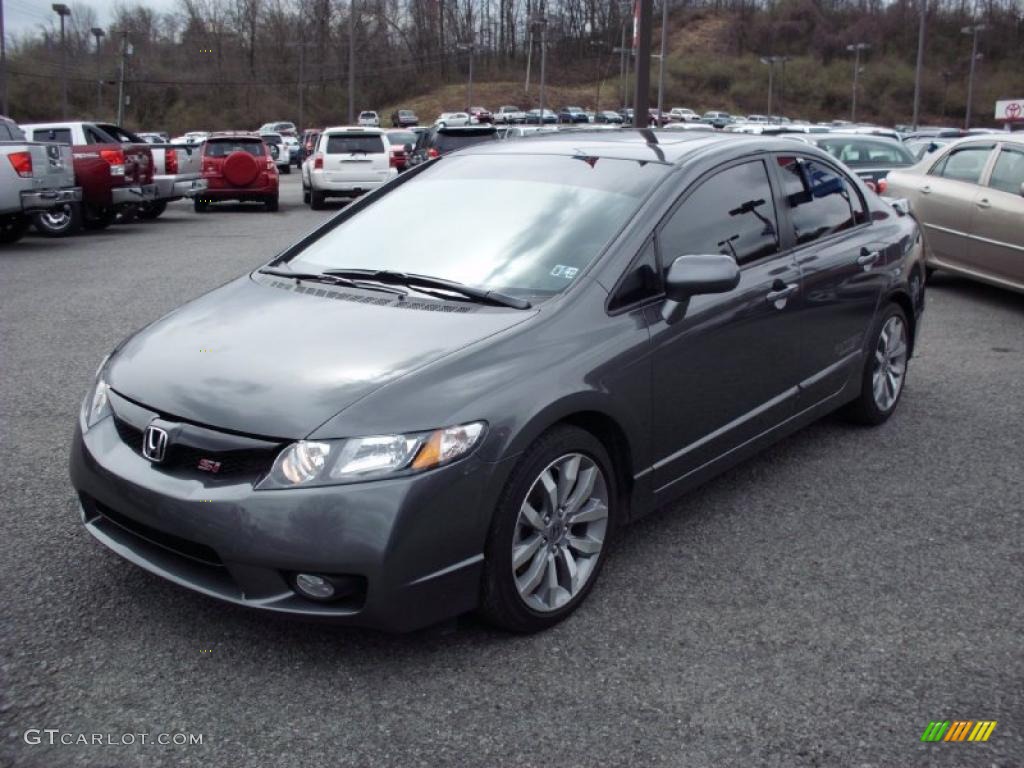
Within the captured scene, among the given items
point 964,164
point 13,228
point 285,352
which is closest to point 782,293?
point 285,352

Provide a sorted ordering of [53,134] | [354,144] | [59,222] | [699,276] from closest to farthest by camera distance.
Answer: [699,276]
[59,222]
[53,134]
[354,144]

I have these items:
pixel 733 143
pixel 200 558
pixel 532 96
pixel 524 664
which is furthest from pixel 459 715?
pixel 532 96

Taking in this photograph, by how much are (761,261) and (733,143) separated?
57cm

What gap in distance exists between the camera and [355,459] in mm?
2896

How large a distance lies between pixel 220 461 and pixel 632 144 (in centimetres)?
241

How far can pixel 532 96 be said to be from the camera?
10450 cm

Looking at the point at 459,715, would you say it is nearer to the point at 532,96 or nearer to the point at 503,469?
the point at 503,469

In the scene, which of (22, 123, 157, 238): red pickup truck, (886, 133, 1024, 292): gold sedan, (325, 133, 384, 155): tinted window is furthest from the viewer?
(325, 133, 384, 155): tinted window

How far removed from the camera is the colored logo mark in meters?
2.78

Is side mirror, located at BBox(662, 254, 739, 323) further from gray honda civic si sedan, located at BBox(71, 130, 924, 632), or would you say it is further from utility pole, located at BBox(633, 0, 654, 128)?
utility pole, located at BBox(633, 0, 654, 128)

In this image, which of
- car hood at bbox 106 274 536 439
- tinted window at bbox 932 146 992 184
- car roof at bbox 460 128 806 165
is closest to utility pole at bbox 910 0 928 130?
tinted window at bbox 932 146 992 184

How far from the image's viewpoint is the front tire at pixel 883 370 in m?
5.40

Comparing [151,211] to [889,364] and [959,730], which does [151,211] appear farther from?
[959,730]

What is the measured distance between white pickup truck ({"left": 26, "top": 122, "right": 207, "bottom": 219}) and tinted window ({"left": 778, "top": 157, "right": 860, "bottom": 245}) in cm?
1366
